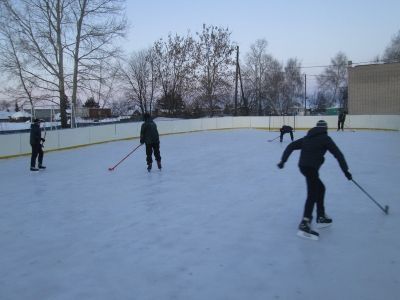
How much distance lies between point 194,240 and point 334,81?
6408 cm

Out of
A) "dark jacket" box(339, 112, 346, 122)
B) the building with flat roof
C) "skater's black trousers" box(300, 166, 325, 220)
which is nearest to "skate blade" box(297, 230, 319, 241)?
"skater's black trousers" box(300, 166, 325, 220)

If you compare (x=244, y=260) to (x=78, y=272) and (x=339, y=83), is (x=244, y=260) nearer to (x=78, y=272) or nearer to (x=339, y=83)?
(x=78, y=272)

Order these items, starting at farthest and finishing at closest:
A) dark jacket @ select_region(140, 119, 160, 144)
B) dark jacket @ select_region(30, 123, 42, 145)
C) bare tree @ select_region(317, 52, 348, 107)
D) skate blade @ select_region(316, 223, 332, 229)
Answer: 1. bare tree @ select_region(317, 52, 348, 107)
2. dark jacket @ select_region(30, 123, 42, 145)
3. dark jacket @ select_region(140, 119, 160, 144)
4. skate blade @ select_region(316, 223, 332, 229)

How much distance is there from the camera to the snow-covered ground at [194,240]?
3.34 m

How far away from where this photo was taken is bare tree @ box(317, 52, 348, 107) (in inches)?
2468

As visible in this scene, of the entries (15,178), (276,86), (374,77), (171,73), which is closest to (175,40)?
(171,73)

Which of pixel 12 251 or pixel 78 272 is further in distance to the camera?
pixel 12 251

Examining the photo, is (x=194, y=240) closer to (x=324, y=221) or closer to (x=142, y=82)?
(x=324, y=221)

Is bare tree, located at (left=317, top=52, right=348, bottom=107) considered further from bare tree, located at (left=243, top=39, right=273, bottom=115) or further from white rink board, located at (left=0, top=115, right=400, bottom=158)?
white rink board, located at (left=0, top=115, right=400, bottom=158)

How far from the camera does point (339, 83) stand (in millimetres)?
63281

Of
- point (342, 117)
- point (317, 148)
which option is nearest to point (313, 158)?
point (317, 148)

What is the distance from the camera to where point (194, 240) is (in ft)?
14.8

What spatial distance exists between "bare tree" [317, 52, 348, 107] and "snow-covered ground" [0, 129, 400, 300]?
2281 inches

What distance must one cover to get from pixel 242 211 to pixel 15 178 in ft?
20.0
